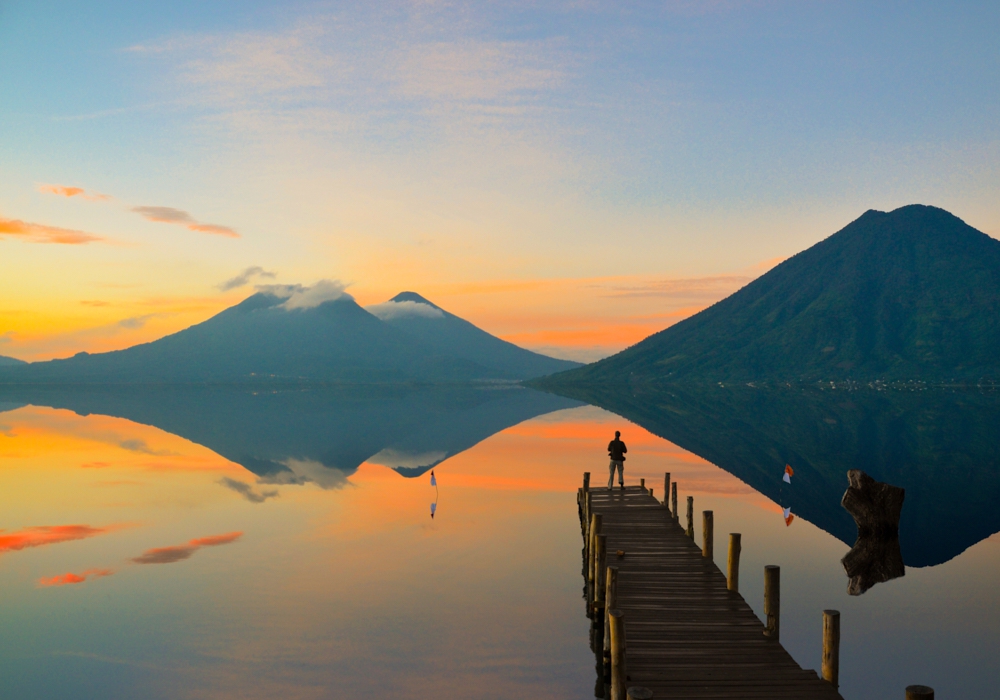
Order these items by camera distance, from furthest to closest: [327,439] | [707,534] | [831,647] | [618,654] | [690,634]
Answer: [327,439]
[707,534]
[690,634]
[831,647]
[618,654]

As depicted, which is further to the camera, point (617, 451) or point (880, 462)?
point (880, 462)

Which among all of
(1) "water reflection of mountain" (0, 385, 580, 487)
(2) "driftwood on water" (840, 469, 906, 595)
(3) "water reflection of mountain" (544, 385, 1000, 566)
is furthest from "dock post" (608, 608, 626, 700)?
(1) "water reflection of mountain" (0, 385, 580, 487)

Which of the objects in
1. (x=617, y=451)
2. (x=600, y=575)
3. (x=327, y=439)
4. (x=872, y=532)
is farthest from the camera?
(x=327, y=439)

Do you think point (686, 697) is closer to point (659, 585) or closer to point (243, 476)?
point (659, 585)

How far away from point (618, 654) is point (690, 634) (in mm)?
3664

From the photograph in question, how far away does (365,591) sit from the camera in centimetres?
2525

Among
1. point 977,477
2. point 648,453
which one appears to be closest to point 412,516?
point 648,453

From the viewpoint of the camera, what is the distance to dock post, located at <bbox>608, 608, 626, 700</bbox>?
14875mm

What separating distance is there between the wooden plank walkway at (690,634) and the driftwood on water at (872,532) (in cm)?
671

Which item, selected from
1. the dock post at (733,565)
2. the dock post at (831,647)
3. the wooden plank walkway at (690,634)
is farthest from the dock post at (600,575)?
the dock post at (831,647)

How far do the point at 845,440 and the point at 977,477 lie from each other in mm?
25127

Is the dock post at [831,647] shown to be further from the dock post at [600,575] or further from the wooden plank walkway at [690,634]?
the dock post at [600,575]

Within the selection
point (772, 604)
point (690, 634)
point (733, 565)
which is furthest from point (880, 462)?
point (690, 634)

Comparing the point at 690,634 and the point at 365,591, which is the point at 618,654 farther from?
the point at 365,591
